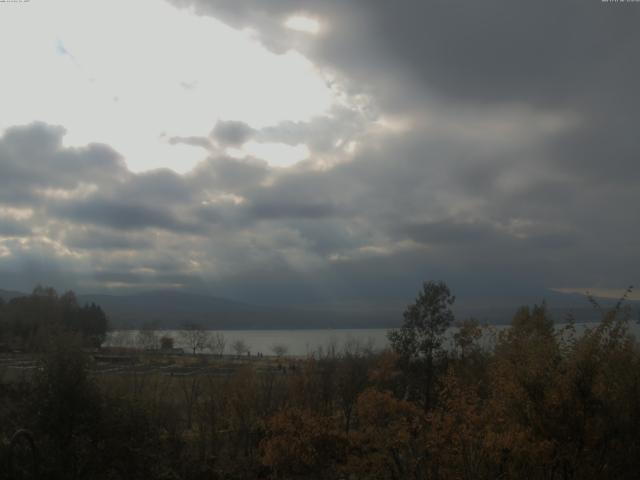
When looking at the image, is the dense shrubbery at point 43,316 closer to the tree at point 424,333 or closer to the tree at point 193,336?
the tree at point 193,336

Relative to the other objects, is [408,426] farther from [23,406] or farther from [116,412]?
[23,406]

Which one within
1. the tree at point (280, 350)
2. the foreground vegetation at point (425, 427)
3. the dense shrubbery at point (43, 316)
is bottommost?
the tree at point (280, 350)

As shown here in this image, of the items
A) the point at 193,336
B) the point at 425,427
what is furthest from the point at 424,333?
the point at 193,336

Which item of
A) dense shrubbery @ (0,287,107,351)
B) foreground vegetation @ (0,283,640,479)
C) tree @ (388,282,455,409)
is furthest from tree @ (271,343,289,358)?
foreground vegetation @ (0,283,640,479)

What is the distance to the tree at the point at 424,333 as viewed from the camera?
1047 inches

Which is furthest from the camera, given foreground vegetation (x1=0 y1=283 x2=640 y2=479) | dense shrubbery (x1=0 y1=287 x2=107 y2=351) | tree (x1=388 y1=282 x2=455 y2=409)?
dense shrubbery (x1=0 y1=287 x2=107 y2=351)

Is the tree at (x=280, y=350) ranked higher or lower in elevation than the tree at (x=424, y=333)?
lower

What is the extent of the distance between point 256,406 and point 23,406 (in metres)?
11.1

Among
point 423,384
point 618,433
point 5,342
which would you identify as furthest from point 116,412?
point 5,342

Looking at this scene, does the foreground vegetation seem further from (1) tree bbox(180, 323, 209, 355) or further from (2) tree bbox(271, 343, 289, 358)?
(1) tree bbox(180, 323, 209, 355)

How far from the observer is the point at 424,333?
26.8 m

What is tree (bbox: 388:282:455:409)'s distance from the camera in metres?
26.6

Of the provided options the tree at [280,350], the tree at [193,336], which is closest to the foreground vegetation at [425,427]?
the tree at [280,350]

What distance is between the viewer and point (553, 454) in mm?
12352
